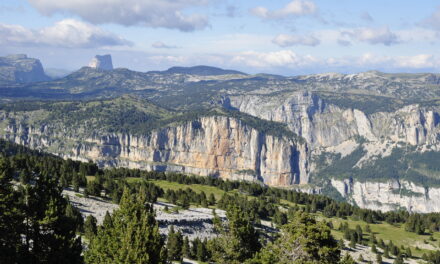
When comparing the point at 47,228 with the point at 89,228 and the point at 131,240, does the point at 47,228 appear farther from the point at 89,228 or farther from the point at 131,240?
the point at 89,228

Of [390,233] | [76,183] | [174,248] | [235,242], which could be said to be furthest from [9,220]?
[390,233]

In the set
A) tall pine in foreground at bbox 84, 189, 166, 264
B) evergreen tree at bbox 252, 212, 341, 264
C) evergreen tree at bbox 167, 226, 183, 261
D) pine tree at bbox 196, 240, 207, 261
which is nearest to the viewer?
tall pine in foreground at bbox 84, 189, 166, 264

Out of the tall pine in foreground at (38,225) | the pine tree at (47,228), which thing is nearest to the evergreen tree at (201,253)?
the tall pine in foreground at (38,225)

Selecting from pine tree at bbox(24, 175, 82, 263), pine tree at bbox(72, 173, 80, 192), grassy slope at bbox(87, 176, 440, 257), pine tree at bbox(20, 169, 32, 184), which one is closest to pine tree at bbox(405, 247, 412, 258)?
grassy slope at bbox(87, 176, 440, 257)

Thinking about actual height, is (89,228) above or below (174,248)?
above

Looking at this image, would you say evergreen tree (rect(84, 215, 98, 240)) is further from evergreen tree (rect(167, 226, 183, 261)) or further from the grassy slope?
the grassy slope

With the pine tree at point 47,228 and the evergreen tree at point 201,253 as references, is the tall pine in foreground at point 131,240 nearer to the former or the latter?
the pine tree at point 47,228

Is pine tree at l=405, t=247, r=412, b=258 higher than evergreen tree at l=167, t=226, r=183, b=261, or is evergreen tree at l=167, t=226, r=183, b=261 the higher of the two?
evergreen tree at l=167, t=226, r=183, b=261

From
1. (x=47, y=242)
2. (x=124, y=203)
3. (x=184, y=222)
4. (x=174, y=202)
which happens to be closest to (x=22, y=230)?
(x=47, y=242)
